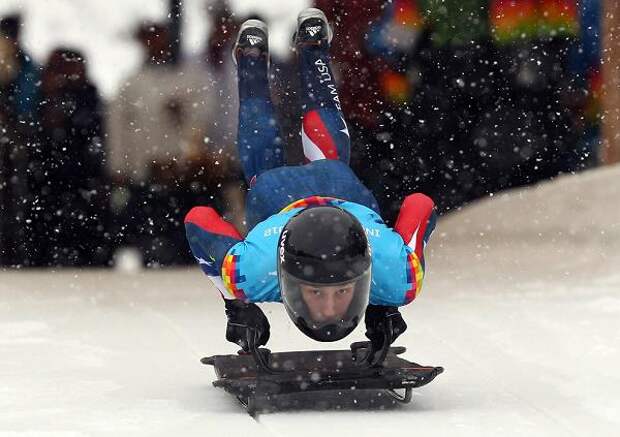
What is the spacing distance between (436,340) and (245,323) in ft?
5.62

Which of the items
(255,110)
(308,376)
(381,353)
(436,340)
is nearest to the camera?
(308,376)

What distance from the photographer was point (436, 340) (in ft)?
18.2

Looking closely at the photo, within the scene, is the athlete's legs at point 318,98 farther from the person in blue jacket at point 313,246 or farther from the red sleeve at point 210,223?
the red sleeve at point 210,223

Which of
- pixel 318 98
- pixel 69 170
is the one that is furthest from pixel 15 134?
pixel 318 98

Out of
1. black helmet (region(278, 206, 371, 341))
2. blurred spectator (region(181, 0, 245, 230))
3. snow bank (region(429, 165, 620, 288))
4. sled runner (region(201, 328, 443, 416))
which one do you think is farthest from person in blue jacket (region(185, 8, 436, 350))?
blurred spectator (region(181, 0, 245, 230))

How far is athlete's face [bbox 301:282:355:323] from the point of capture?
3.67m

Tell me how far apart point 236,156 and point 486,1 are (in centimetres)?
216

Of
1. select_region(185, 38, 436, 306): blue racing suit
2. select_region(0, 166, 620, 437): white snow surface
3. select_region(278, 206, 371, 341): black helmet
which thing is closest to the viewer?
select_region(278, 206, 371, 341): black helmet

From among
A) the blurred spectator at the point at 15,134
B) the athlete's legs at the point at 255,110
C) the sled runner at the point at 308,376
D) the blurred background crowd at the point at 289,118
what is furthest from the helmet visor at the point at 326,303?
the blurred spectator at the point at 15,134

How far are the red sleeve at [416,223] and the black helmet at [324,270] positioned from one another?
40cm

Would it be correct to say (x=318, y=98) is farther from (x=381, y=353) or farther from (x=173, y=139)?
(x=173, y=139)

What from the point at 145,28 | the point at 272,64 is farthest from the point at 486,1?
the point at 145,28

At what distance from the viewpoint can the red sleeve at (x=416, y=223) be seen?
4082 mm

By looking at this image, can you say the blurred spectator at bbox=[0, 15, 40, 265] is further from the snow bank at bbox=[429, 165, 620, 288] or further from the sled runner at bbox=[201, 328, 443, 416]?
the sled runner at bbox=[201, 328, 443, 416]
